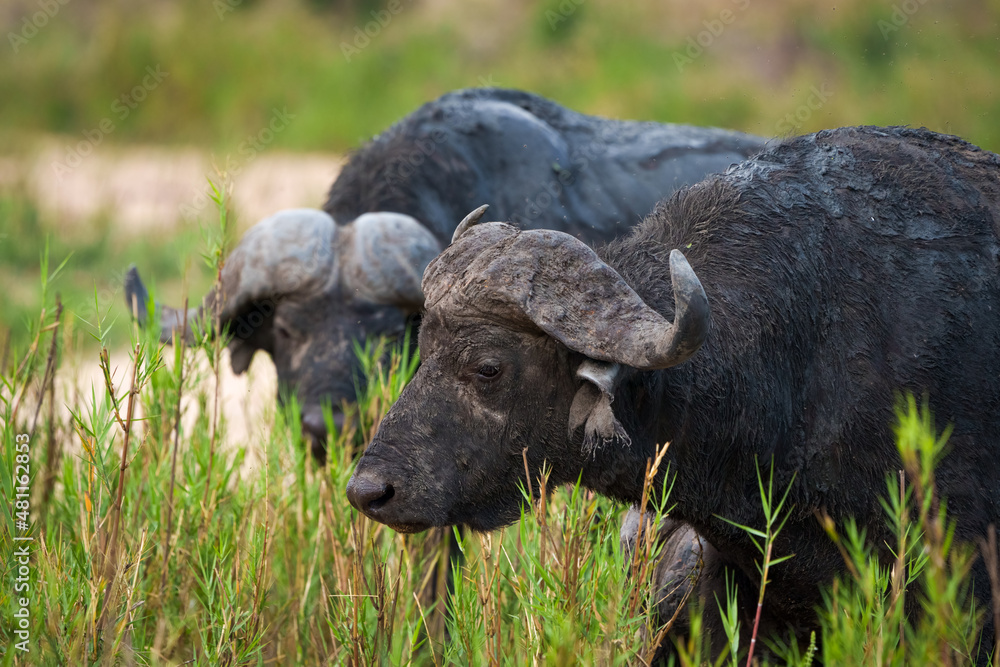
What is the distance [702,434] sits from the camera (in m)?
2.79

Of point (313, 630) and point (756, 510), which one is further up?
point (756, 510)

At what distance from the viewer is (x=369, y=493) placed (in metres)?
2.75

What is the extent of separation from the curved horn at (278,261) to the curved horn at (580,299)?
2517 millimetres

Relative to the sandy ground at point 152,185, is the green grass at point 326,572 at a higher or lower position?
lower

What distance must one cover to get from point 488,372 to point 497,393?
0.06 m

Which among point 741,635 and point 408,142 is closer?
point 741,635

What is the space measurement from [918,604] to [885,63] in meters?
15.6

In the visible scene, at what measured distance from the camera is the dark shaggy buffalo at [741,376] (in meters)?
2.72

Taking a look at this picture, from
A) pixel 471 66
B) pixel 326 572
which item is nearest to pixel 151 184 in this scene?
pixel 471 66

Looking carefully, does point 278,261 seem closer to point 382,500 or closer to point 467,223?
point 467,223

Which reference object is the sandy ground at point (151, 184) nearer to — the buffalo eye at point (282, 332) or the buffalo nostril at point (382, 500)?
the buffalo eye at point (282, 332)

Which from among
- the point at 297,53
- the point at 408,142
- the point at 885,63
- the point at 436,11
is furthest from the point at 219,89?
the point at 408,142

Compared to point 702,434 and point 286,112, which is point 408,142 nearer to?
point 702,434

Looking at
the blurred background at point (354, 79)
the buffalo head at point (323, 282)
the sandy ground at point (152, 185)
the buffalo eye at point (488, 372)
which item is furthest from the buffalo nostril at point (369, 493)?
the blurred background at point (354, 79)
